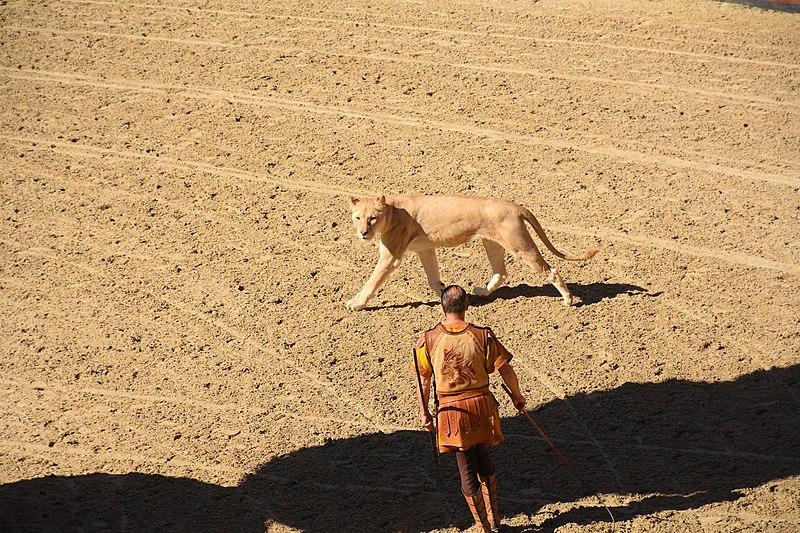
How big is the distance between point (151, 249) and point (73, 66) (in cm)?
502

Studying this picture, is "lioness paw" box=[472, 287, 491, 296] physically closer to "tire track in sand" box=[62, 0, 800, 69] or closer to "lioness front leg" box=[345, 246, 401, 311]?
"lioness front leg" box=[345, 246, 401, 311]

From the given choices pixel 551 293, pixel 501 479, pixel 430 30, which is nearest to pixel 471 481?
pixel 501 479

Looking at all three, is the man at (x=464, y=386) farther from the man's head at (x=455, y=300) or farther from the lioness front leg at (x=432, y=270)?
the lioness front leg at (x=432, y=270)

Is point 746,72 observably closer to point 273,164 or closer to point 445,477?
point 273,164

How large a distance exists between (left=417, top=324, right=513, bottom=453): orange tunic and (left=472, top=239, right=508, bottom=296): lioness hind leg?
10.5ft

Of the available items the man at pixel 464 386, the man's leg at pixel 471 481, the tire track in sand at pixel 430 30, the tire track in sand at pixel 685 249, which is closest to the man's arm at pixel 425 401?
the man at pixel 464 386

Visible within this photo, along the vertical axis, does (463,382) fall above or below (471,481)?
above

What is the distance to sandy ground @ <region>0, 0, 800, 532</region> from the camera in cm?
822

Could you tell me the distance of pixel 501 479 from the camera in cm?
820

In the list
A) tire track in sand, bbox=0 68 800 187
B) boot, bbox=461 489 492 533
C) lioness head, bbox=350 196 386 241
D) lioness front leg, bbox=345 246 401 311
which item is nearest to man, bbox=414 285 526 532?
boot, bbox=461 489 492 533

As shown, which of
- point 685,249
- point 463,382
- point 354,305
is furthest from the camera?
point 685,249

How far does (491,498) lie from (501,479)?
85cm

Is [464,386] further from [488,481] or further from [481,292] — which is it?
[481,292]

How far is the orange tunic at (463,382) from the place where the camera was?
7059mm
